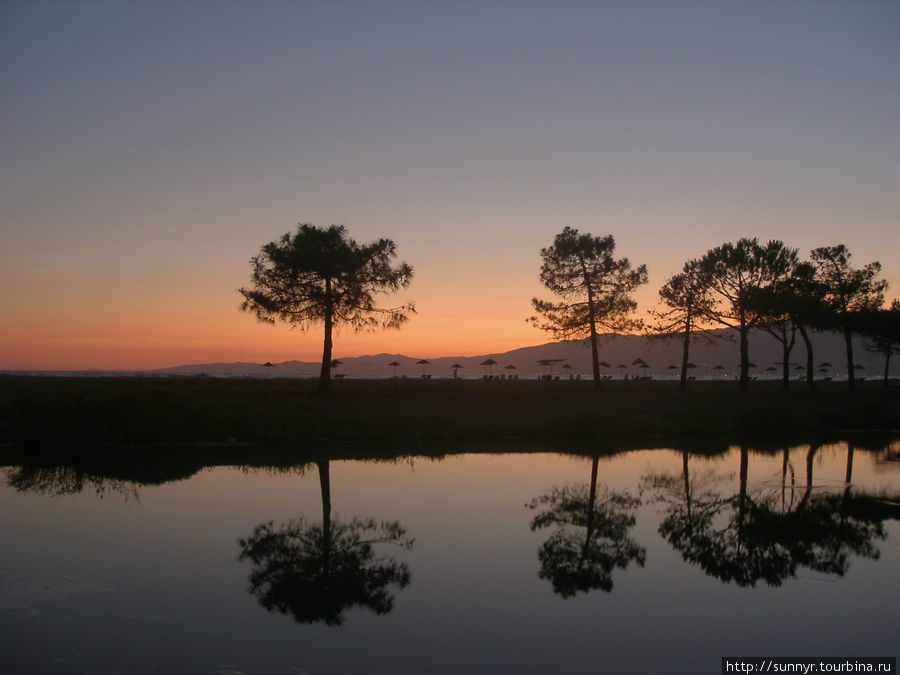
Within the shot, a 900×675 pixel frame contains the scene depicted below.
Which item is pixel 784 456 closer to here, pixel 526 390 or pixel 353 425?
pixel 353 425

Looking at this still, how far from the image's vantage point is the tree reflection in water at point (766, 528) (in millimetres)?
11969

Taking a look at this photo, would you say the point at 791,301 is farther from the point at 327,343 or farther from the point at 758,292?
the point at 327,343

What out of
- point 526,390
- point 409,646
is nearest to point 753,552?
point 409,646

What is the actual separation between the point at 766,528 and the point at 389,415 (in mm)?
20475

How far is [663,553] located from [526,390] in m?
33.9

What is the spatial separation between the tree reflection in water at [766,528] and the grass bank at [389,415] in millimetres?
12177

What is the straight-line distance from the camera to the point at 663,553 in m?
12.6

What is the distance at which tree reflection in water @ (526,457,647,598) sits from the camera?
36.9 feet

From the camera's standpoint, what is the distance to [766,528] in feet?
47.8

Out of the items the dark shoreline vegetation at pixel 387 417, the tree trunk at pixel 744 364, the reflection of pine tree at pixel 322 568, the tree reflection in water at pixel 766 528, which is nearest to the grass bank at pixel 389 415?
the dark shoreline vegetation at pixel 387 417

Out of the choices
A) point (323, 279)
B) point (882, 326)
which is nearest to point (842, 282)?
point (882, 326)

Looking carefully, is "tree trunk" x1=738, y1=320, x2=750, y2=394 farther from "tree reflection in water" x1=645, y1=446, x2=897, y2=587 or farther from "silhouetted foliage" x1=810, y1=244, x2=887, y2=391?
"tree reflection in water" x1=645, y1=446, x2=897, y2=587

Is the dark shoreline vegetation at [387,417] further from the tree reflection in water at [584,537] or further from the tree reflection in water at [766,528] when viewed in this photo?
the tree reflection in water at [766,528]

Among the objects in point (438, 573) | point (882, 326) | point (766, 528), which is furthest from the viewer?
point (882, 326)
